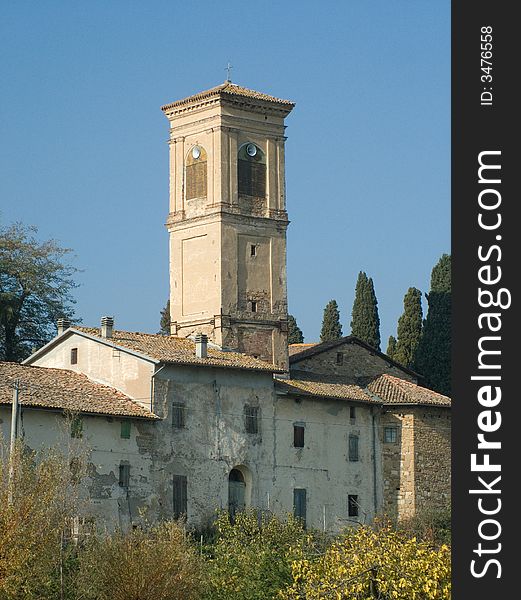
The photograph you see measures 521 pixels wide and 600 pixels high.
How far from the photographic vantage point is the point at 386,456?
47.9 metres

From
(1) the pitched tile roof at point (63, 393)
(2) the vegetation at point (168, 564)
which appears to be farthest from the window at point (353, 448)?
(2) the vegetation at point (168, 564)

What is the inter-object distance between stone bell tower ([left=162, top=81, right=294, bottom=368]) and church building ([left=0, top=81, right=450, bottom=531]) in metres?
0.06

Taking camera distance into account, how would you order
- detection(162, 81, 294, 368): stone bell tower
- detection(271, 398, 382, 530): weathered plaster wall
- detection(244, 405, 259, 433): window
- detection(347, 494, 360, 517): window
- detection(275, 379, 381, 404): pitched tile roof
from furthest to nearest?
1. detection(162, 81, 294, 368): stone bell tower
2. detection(347, 494, 360, 517): window
3. detection(275, 379, 381, 404): pitched tile roof
4. detection(271, 398, 382, 530): weathered plaster wall
5. detection(244, 405, 259, 433): window

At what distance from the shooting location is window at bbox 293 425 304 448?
45156mm

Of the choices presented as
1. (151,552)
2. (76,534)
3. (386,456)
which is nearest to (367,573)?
(151,552)

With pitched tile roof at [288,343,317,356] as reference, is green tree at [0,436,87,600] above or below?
below

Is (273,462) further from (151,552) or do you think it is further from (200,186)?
(151,552)

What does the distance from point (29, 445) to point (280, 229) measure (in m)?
15.3

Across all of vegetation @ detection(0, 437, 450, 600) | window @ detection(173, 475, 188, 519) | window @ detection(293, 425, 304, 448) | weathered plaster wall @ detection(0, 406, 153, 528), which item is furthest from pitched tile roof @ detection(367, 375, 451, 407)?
vegetation @ detection(0, 437, 450, 600)

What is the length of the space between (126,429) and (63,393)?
2.14 m

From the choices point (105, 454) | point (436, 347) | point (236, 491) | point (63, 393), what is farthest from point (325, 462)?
point (436, 347)

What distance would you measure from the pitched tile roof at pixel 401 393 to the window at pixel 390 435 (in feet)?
3.13

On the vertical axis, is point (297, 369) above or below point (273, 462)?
above

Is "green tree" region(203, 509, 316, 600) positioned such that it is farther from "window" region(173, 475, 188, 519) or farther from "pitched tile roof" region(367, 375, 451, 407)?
"pitched tile roof" region(367, 375, 451, 407)
